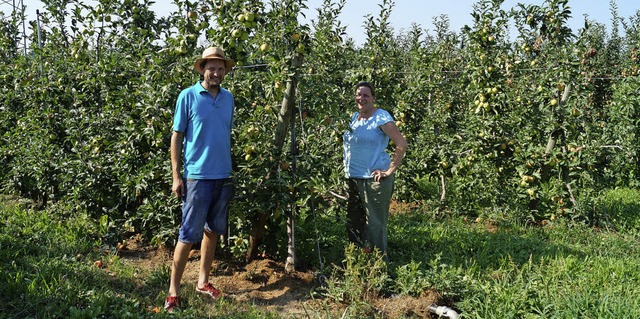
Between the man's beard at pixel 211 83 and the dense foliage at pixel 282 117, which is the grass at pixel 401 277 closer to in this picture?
the dense foliage at pixel 282 117

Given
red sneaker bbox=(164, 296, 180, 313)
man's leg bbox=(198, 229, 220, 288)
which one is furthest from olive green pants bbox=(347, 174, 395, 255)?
red sneaker bbox=(164, 296, 180, 313)

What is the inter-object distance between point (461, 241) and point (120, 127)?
10.4 ft

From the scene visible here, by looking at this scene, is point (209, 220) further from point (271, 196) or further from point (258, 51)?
point (258, 51)

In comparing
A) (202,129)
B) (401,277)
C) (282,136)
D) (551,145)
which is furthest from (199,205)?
(551,145)

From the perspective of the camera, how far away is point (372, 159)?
141 inches

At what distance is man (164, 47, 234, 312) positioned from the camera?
3.12m

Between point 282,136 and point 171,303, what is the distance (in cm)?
135

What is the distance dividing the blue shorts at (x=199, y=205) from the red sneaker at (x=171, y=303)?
37 centimetres

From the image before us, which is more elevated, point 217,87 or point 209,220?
point 217,87

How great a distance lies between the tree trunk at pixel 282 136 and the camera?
141 inches

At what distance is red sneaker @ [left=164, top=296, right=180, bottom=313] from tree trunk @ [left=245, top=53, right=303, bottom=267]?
2.86ft

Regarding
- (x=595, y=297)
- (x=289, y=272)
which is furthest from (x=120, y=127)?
(x=595, y=297)

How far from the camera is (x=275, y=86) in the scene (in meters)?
3.49

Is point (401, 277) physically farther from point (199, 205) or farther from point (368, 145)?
point (199, 205)
